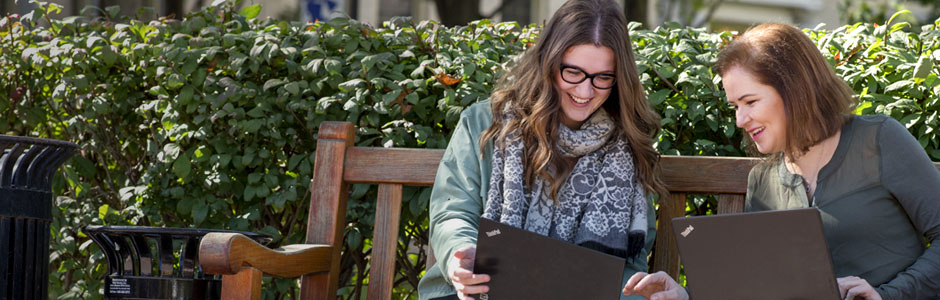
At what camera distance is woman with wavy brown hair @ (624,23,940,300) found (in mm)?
2189

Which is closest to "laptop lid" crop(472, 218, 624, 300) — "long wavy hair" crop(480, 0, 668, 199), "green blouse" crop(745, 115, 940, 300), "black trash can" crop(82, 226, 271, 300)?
"long wavy hair" crop(480, 0, 668, 199)

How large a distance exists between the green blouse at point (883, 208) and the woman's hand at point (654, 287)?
0.35 meters

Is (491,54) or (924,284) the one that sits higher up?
(491,54)

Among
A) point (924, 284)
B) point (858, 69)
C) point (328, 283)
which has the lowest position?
point (328, 283)

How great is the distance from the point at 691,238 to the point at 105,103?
6.70ft

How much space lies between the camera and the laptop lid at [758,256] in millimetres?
1896

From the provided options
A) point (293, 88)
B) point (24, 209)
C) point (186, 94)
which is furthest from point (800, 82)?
point (24, 209)

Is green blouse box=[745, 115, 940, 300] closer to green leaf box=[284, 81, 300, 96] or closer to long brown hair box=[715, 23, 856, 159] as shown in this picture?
long brown hair box=[715, 23, 856, 159]

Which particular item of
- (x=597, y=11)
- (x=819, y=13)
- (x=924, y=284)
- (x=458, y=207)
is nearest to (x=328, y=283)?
(x=458, y=207)

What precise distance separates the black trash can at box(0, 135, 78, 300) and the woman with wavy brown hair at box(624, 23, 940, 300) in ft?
4.97

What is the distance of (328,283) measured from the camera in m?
2.69

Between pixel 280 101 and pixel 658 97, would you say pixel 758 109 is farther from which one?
pixel 280 101

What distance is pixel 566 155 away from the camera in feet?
8.44

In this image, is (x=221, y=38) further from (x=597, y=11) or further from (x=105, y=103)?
(x=597, y=11)
